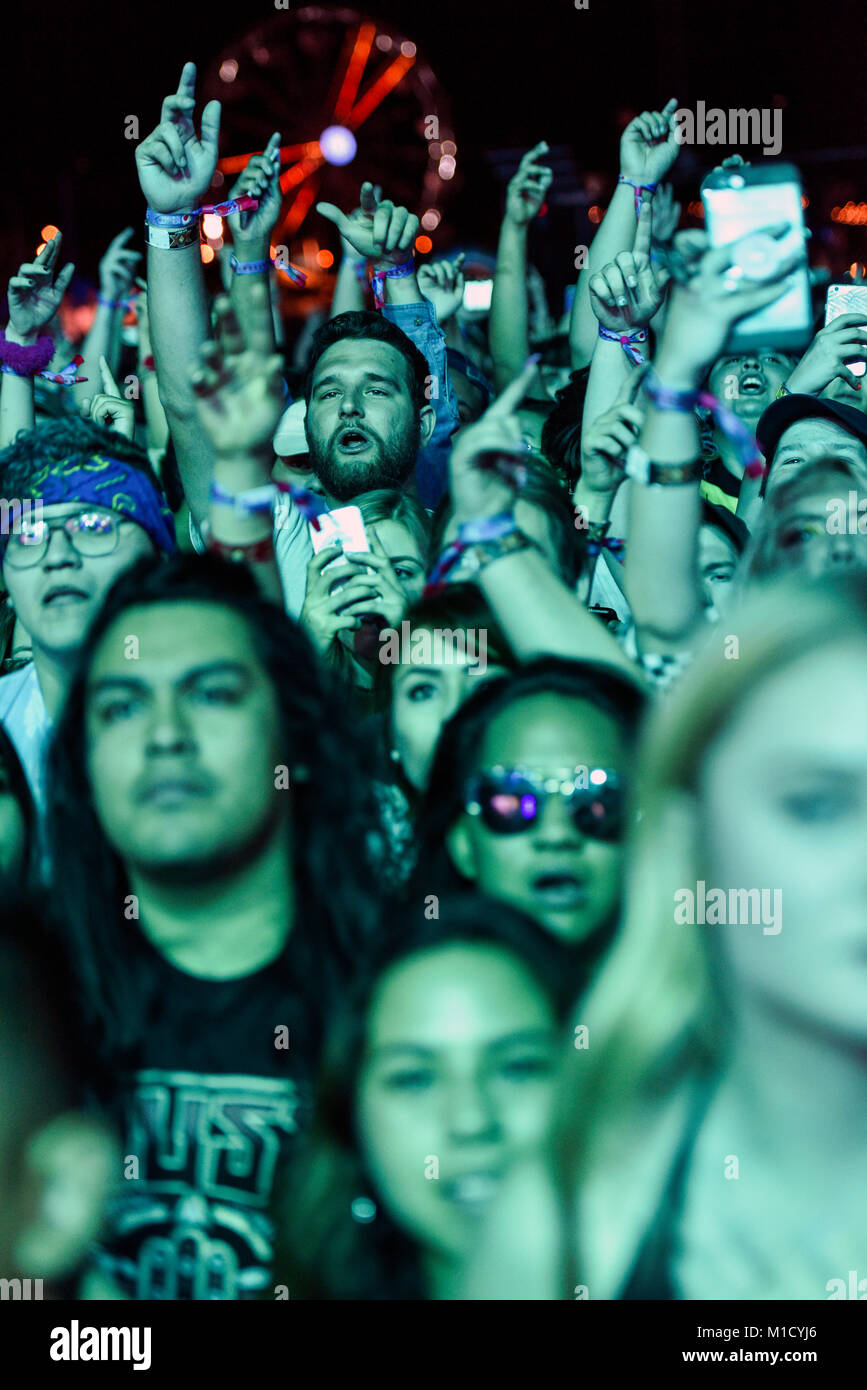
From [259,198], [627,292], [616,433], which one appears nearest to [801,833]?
[616,433]

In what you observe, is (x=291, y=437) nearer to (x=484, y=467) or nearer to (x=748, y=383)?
(x=748, y=383)

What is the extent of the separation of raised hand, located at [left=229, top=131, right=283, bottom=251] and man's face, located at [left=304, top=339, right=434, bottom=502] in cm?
36

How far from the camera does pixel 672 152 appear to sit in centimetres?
385

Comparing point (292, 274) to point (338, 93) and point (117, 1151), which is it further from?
point (338, 93)

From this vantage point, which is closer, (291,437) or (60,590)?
(60,590)

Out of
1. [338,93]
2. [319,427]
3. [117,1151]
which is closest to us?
[117,1151]

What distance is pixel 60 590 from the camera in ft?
8.36

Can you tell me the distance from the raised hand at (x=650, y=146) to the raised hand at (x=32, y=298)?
1479 mm

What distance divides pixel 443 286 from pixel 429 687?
8.28 ft

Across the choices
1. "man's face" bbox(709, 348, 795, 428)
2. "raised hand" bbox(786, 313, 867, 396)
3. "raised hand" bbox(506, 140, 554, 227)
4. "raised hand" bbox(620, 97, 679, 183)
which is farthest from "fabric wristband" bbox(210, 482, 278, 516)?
"raised hand" bbox(506, 140, 554, 227)

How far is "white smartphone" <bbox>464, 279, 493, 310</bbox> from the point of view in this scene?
604 centimetres

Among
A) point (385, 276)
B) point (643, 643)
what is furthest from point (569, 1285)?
point (385, 276)

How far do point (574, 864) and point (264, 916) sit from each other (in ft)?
1.31
